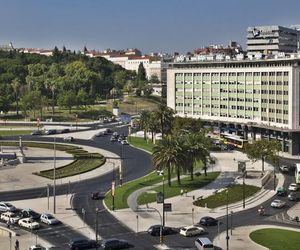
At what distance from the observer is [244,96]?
161625 millimetres

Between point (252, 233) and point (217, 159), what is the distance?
191 feet

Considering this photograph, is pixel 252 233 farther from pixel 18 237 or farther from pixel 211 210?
pixel 18 237

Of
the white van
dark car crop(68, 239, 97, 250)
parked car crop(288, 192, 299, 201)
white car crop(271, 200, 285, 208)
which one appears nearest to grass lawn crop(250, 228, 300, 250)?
the white van

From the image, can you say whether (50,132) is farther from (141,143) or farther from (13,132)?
(141,143)

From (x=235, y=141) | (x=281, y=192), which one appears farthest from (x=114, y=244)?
(x=235, y=141)

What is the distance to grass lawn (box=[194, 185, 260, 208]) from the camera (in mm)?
90000

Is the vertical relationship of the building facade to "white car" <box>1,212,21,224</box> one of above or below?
above

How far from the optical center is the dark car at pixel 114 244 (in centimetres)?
6706

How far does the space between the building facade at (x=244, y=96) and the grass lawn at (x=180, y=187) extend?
38.3 m

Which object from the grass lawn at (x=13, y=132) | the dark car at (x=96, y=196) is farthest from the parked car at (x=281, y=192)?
the grass lawn at (x=13, y=132)

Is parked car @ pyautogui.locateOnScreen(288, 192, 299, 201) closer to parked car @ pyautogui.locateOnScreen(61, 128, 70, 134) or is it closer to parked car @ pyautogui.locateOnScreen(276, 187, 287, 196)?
parked car @ pyautogui.locateOnScreen(276, 187, 287, 196)

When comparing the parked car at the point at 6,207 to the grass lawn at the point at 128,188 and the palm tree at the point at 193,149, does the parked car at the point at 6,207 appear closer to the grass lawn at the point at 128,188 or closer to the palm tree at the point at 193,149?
the grass lawn at the point at 128,188

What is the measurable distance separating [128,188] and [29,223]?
1087 inches

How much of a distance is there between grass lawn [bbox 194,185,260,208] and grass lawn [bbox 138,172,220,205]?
21.4 ft
